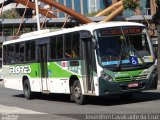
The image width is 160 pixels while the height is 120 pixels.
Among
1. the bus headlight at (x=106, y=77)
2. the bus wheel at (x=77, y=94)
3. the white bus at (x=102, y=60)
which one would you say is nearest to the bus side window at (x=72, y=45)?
the white bus at (x=102, y=60)

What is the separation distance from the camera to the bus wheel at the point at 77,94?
17.8m

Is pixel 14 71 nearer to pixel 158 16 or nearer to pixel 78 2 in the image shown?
pixel 158 16

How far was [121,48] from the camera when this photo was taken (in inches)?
665

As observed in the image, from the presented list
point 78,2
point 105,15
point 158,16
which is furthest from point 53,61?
point 78,2

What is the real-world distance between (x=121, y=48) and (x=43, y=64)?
5.02 metres

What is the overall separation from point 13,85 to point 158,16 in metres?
9.33

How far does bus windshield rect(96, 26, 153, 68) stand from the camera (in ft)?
54.8

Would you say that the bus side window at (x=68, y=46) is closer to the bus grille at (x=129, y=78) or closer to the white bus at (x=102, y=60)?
the white bus at (x=102, y=60)

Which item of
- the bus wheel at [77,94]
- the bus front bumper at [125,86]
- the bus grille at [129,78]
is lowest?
the bus wheel at [77,94]

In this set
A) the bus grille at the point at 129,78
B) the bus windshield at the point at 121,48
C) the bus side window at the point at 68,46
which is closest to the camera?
the bus grille at the point at 129,78

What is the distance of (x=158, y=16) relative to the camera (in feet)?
93.7

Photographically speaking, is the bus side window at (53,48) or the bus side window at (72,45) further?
the bus side window at (53,48)

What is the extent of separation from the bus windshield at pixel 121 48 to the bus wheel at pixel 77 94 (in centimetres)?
173

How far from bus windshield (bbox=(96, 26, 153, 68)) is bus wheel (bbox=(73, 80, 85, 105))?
1731 mm
